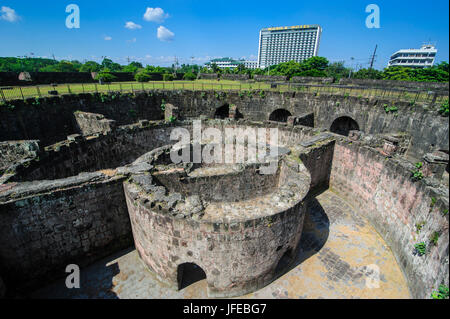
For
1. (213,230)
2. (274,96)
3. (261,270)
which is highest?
(274,96)

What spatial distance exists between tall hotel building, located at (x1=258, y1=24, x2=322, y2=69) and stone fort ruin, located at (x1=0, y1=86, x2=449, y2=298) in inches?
5614

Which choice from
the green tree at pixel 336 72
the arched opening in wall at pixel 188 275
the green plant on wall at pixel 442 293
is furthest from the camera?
the green tree at pixel 336 72

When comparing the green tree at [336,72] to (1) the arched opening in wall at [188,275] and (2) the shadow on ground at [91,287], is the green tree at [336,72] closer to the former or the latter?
(1) the arched opening in wall at [188,275]

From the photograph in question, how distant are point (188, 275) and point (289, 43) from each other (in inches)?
6286

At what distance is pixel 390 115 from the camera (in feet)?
56.4

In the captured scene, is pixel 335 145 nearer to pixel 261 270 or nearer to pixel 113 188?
pixel 261 270

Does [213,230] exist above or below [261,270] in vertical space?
above

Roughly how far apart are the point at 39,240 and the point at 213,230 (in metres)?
6.15

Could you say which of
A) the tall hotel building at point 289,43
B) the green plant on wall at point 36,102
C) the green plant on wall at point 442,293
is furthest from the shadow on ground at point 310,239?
the tall hotel building at point 289,43

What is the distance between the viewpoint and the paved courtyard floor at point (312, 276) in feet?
25.8

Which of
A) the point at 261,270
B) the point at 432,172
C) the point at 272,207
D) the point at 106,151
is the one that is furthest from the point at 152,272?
the point at 432,172

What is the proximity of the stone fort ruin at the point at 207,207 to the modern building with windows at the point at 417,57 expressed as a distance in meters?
79.5

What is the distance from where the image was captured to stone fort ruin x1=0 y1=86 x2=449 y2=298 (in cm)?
706

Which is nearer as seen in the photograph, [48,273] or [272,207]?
[272,207]
